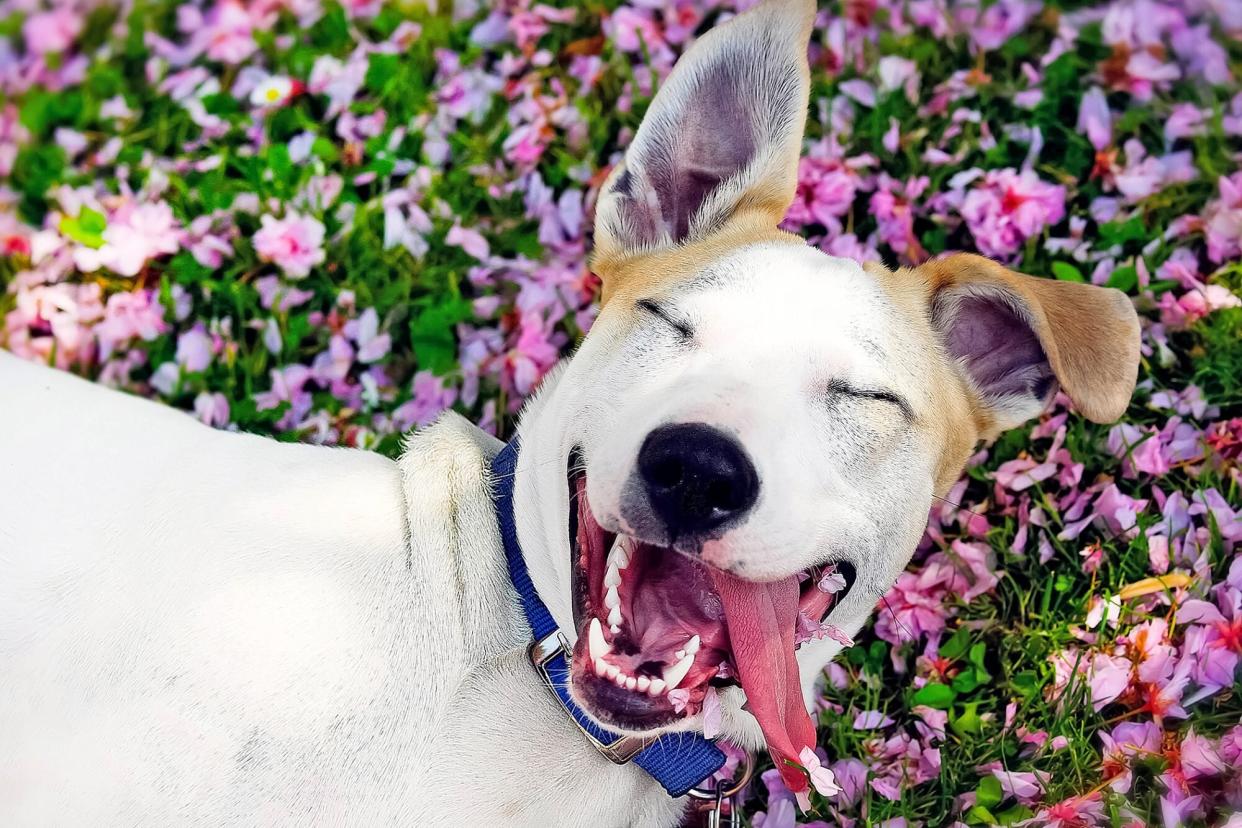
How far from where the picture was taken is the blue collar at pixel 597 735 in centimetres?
309

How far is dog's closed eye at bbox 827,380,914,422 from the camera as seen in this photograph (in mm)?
2906

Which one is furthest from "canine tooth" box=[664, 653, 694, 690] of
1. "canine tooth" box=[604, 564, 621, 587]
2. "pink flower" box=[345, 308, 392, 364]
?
"pink flower" box=[345, 308, 392, 364]

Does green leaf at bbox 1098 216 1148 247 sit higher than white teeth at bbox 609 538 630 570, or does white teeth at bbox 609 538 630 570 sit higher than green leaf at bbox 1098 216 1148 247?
white teeth at bbox 609 538 630 570

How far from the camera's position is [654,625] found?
2.86 m

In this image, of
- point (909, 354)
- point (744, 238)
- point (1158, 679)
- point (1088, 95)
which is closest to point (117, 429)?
point (744, 238)

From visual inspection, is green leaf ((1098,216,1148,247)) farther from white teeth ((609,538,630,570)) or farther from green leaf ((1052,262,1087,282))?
white teeth ((609,538,630,570))

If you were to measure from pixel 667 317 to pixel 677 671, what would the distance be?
3.00 ft

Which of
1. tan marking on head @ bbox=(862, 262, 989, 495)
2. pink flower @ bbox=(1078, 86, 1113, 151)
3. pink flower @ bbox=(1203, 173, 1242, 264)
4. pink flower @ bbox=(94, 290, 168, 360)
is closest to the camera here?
tan marking on head @ bbox=(862, 262, 989, 495)

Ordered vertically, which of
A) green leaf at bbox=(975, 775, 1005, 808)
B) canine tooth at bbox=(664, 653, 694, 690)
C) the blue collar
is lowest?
green leaf at bbox=(975, 775, 1005, 808)

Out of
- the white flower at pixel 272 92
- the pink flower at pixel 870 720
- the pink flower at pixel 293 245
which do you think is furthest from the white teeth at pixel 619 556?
the white flower at pixel 272 92

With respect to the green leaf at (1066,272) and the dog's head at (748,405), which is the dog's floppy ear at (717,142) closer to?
the dog's head at (748,405)

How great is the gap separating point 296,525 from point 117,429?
723 millimetres

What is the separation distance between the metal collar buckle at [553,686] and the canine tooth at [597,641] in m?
0.31

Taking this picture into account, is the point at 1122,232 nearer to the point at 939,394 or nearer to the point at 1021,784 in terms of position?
the point at 939,394
